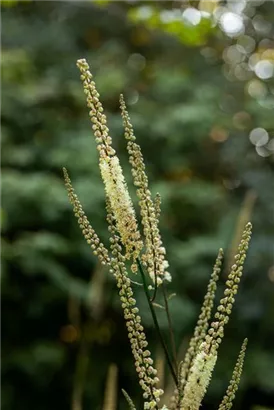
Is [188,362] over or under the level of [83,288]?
over

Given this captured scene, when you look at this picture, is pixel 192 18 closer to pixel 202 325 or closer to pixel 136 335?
pixel 202 325

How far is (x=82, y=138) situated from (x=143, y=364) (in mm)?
4927

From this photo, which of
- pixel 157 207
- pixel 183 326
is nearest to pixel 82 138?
pixel 183 326

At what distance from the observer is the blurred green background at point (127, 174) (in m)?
5.18

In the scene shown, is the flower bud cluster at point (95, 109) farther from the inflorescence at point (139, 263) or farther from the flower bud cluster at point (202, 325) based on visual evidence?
the flower bud cluster at point (202, 325)

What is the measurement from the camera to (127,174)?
6.01 metres

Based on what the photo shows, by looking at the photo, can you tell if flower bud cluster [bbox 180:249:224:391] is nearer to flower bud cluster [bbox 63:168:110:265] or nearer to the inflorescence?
the inflorescence

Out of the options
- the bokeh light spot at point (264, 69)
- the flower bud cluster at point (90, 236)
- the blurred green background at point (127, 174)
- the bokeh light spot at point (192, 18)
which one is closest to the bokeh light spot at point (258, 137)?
the blurred green background at point (127, 174)

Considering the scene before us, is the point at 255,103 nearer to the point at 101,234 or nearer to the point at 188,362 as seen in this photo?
the point at 101,234

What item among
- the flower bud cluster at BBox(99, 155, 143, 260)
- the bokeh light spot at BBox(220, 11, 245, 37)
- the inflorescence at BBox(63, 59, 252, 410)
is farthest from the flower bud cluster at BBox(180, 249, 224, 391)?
the bokeh light spot at BBox(220, 11, 245, 37)

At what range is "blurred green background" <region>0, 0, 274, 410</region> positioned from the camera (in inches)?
204

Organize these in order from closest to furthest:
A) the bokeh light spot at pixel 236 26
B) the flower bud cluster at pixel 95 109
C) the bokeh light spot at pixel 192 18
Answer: the flower bud cluster at pixel 95 109 < the bokeh light spot at pixel 192 18 < the bokeh light spot at pixel 236 26

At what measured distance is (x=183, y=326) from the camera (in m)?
5.08

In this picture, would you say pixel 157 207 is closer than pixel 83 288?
Yes
